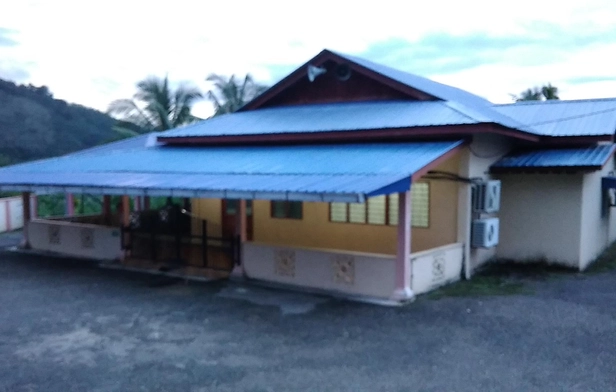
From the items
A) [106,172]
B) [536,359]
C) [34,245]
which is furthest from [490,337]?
[34,245]

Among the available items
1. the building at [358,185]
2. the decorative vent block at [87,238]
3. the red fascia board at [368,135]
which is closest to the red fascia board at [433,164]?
the building at [358,185]

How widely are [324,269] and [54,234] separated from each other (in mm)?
8632

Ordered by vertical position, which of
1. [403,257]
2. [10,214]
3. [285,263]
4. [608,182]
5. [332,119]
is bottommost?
[10,214]

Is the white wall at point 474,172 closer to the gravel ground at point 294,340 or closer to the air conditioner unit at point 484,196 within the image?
the air conditioner unit at point 484,196

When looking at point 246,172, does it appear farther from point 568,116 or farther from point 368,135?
point 568,116

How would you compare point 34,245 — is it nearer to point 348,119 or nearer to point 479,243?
point 348,119

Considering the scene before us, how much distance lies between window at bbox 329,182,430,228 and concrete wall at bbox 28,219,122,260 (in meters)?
5.46

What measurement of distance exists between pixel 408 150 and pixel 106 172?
7084mm

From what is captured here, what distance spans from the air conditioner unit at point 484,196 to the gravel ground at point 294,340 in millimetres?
1730

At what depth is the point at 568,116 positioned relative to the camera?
1394cm

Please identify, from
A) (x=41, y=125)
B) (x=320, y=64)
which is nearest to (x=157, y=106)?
(x=320, y=64)

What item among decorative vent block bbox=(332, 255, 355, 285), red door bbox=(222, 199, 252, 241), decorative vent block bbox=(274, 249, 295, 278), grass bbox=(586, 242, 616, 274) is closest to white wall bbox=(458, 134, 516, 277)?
grass bbox=(586, 242, 616, 274)

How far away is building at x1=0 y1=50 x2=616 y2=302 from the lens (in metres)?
9.59

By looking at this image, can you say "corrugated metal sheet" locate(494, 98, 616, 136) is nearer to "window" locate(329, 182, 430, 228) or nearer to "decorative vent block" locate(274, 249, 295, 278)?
"window" locate(329, 182, 430, 228)
